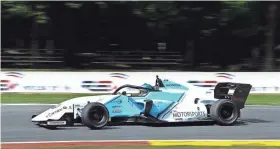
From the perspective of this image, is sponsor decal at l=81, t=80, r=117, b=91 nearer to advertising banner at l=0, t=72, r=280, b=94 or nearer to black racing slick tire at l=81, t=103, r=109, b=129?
advertising banner at l=0, t=72, r=280, b=94

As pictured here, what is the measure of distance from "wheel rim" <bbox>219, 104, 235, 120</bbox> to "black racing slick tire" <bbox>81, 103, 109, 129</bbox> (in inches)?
93.6

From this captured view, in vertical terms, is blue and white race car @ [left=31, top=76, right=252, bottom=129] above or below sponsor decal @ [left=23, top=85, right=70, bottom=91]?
below

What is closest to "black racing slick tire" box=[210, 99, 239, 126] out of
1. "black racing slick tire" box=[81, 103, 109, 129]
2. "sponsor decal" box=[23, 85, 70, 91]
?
"black racing slick tire" box=[81, 103, 109, 129]

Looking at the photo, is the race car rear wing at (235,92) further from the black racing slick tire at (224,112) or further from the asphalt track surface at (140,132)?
the asphalt track surface at (140,132)

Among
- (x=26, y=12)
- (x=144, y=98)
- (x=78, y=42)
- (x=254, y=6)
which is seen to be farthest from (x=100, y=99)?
(x=78, y=42)

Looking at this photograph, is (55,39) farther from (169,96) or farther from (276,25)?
(169,96)

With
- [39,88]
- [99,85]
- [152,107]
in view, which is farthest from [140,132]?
[39,88]

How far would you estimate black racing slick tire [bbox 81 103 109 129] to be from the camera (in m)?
11.1

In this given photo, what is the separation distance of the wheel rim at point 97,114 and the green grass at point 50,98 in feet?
21.0

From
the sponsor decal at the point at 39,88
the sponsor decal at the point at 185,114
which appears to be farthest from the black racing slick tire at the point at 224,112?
the sponsor decal at the point at 39,88

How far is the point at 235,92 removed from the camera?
39.9 ft

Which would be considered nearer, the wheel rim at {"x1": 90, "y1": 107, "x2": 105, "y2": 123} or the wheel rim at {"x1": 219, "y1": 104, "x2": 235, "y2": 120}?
the wheel rim at {"x1": 90, "y1": 107, "x2": 105, "y2": 123}

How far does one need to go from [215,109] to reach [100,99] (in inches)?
91.3

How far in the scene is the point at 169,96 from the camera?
1177 cm
